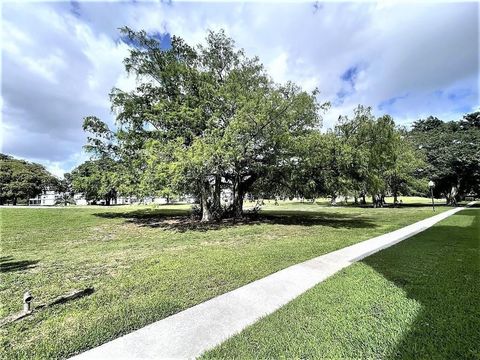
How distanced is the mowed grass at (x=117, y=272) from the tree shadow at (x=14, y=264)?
0.07 feet

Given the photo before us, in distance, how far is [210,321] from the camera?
3.67 m

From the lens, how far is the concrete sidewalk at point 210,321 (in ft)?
9.87

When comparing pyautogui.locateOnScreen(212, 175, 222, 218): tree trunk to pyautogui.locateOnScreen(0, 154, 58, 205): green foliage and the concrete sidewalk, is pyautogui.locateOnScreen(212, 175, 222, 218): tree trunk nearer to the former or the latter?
the concrete sidewalk

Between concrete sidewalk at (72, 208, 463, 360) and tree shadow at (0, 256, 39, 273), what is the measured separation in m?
4.85

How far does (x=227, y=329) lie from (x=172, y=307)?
1.07 m

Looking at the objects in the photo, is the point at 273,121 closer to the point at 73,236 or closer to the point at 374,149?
the point at 374,149

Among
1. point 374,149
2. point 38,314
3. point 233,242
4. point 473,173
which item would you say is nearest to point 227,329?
point 38,314

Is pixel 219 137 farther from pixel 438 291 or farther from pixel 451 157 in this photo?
pixel 451 157

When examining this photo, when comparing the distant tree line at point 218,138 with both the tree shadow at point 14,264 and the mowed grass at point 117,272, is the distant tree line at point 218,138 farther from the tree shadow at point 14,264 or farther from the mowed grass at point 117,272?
the tree shadow at point 14,264

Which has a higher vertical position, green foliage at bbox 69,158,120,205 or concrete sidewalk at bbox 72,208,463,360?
green foliage at bbox 69,158,120,205

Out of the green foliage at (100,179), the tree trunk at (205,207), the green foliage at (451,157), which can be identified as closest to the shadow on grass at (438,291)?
the tree trunk at (205,207)

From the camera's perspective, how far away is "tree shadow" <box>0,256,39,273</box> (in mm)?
6332

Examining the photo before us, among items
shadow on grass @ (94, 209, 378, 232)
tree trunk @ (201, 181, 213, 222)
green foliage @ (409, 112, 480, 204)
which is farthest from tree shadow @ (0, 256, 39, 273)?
green foliage @ (409, 112, 480, 204)

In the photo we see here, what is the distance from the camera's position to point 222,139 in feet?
40.3
